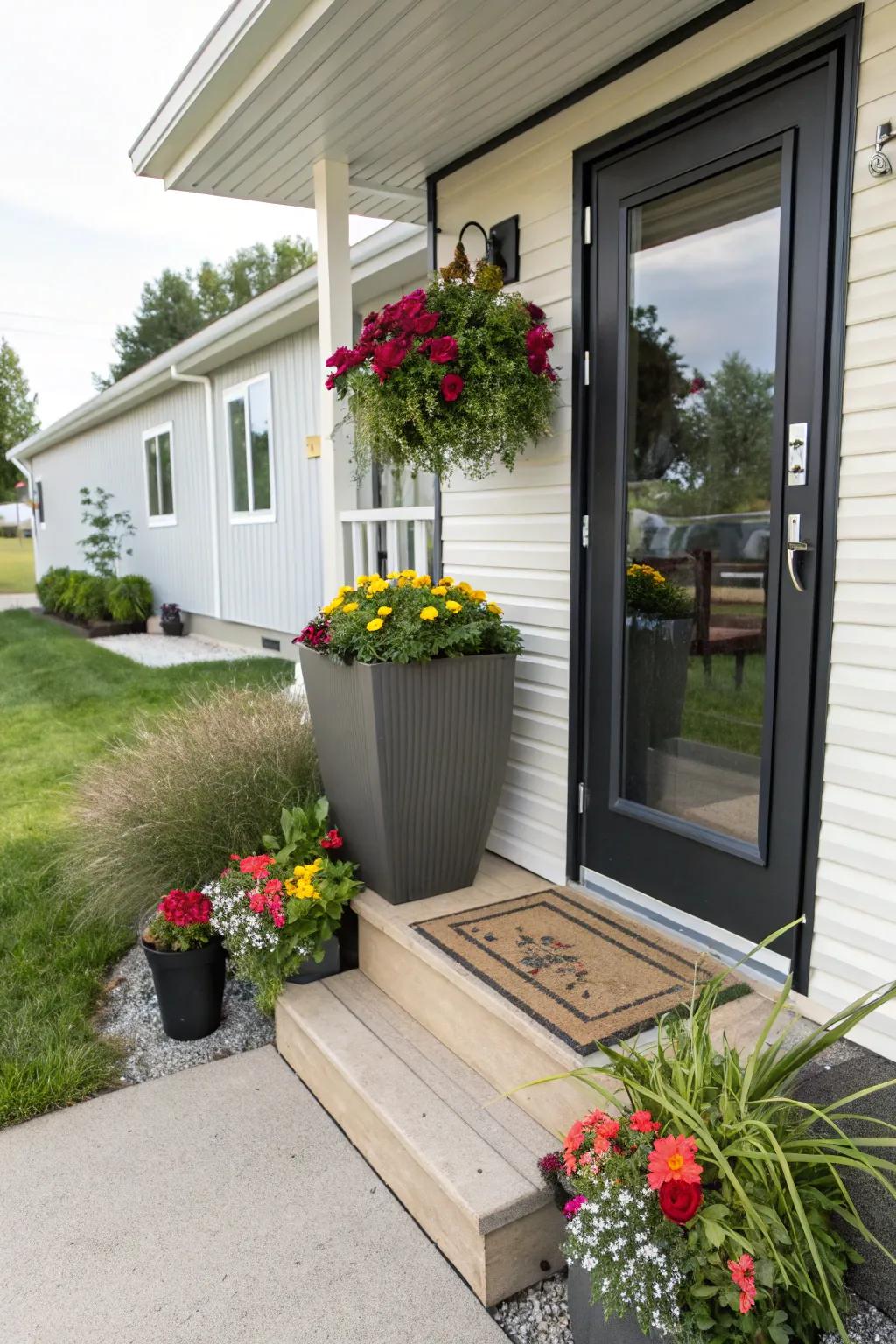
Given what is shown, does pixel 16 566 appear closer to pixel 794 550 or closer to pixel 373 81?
pixel 373 81

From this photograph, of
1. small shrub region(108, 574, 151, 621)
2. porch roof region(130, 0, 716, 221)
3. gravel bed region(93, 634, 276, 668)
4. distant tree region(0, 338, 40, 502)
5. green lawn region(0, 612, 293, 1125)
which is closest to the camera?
porch roof region(130, 0, 716, 221)

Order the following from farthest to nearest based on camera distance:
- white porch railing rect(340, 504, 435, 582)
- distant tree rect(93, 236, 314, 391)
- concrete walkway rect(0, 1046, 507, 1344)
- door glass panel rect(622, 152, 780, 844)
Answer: distant tree rect(93, 236, 314, 391) < white porch railing rect(340, 504, 435, 582) < door glass panel rect(622, 152, 780, 844) < concrete walkway rect(0, 1046, 507, 1344)

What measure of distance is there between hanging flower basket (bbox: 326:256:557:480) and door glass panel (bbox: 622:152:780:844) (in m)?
0.30

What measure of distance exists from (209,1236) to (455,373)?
2.16 meters

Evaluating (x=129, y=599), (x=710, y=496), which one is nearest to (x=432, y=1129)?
(x=710, y=496)

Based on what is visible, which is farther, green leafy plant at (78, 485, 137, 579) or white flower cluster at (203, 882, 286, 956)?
green leafy plant at (78, 485, 137, 579)

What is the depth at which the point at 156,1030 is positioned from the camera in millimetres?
2762

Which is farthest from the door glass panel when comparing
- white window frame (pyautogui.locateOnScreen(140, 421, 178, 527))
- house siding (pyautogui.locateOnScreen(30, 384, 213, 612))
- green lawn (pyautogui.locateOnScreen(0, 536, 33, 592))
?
green lawn (pyautogui.locateOnScreen(0, 536, 33, 592))

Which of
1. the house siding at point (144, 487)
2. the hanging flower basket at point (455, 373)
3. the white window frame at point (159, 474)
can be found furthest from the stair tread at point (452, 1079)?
the white window frame at point (159, 474)

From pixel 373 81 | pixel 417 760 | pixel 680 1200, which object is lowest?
pixel 680 1200

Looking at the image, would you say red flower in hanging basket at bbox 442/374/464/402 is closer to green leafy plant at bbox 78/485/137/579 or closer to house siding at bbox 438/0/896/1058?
house siding at bbox 438/0/896/1058

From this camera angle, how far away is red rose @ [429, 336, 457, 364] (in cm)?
257

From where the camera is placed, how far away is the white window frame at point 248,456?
27.2 ft

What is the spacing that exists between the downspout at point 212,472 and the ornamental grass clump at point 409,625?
23.8 ft
